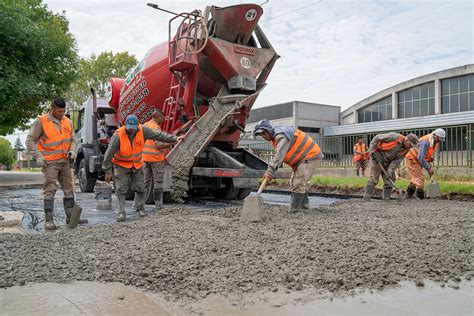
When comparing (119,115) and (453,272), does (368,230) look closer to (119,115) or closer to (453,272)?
(453,272)

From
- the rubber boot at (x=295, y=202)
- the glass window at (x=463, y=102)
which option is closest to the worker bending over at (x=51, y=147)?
the rubber boot at (x=295, y=202)

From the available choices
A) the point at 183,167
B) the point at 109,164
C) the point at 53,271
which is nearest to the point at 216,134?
the point at 183,167

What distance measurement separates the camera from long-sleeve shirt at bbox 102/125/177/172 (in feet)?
18.3

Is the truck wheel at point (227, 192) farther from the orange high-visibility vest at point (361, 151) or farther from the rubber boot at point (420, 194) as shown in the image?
the orange high-visibility vest at point (361, 151)

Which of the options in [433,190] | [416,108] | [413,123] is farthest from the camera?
[416,108]

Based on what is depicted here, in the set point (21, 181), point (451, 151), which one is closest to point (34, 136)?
point (451, 151)

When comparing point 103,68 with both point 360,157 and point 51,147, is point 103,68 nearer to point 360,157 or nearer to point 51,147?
point 360,157

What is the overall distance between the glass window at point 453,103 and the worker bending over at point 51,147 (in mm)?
28370

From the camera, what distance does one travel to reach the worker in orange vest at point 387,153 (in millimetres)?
7488

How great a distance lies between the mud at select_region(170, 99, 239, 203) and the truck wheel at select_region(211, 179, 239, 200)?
1.62 metres

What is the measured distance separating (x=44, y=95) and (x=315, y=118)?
79.1 ft

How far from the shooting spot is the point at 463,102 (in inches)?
1088

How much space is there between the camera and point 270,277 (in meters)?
2.84

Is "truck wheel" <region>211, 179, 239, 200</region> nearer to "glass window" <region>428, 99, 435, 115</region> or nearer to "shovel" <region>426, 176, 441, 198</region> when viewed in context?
"shovel" <region>426, 176, 441, 198</region>
